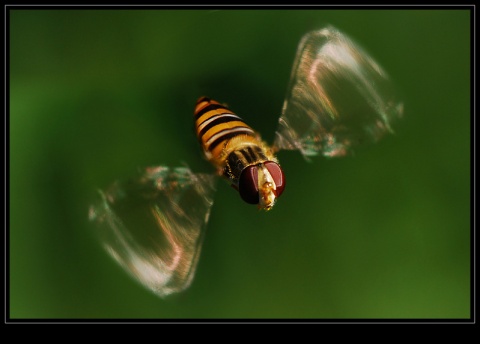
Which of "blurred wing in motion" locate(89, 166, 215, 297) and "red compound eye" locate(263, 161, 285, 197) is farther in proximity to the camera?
"red compound eye" locate(263, 161, 285, 197)

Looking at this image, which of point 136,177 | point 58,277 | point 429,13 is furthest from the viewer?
point 429,13

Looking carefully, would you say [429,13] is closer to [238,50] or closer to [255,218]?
[238,50]

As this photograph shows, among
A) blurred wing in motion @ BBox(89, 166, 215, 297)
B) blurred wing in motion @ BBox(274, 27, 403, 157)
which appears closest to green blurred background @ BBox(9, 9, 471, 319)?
blurred wing in motion @ BBox(274, 27, 403, 157)

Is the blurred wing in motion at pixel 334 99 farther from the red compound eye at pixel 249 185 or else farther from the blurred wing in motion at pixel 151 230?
the blurred wing in motion at pixel 151 230

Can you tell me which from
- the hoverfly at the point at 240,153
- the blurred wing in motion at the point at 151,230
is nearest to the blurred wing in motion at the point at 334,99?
the hoverfly at the point at 240,153

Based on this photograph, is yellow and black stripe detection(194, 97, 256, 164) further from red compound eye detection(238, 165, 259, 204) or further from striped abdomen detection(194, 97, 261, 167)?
red compound eye detection(238, 165, 259, 204)

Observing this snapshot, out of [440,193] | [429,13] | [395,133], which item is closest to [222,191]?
[395,133]
